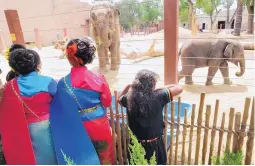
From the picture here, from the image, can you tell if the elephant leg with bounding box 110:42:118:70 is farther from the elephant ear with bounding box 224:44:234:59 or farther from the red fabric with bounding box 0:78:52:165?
the red fabric with bounding box 0:78:52:165

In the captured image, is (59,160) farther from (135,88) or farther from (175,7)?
(175,7)

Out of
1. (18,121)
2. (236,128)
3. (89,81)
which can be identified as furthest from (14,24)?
(236,128)

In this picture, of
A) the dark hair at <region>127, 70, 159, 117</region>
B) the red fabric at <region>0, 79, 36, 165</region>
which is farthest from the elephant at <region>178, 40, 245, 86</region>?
the red fabric at <region>0, 79, 36, 165</region>

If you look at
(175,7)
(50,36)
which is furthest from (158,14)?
(175,7)

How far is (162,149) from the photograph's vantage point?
1997 millimetres

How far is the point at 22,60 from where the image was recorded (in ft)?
5.62

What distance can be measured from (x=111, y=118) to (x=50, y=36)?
1556cm

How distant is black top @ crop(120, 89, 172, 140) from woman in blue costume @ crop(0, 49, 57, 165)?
0.61 metres

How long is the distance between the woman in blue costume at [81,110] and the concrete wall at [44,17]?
1148 cm

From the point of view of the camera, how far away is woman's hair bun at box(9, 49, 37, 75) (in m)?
1.71

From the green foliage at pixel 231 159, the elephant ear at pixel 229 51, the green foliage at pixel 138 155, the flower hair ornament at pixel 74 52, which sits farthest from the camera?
the elephant ear at pixel 229 51

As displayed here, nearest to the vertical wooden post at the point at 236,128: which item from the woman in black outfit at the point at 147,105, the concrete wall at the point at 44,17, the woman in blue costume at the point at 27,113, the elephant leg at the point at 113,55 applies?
the woman in black outfit at the point at 147,105

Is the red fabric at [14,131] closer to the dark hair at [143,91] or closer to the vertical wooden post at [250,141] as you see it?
the dark hair at [143,91]

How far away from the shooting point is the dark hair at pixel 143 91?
1725mm
